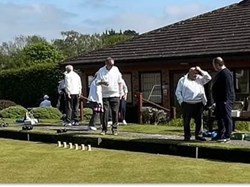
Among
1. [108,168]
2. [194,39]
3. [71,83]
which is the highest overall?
[194,39]

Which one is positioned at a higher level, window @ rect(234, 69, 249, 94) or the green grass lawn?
window @ rect(234, 69, 249, 94)

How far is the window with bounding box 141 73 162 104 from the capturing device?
2606cm

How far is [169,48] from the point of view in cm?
2602

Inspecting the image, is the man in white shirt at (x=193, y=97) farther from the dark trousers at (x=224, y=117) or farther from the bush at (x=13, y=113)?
the bush at (x=13, y=113)

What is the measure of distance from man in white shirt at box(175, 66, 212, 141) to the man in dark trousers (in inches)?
16.7

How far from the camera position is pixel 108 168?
10.7m

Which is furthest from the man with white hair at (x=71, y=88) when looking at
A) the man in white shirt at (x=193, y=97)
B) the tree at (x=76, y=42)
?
the tree at (x=76, y=42)

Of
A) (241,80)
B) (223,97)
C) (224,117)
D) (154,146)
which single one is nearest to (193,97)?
(223,97)

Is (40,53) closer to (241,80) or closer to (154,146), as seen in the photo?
(241,80)

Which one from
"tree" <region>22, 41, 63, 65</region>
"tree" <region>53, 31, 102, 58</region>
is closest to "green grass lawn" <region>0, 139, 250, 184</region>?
"tree" <region>22, 41, 63, 65</region>

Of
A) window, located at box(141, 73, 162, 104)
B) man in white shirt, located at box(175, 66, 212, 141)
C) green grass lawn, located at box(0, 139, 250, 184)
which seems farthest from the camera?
window, located at box(141, 73, 162, 104)

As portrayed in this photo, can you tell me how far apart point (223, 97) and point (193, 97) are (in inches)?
27.6

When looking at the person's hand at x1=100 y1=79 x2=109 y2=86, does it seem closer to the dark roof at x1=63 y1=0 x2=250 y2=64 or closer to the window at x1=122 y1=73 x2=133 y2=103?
the dark roof at x1=63 y1=0 x2=250 y2=64

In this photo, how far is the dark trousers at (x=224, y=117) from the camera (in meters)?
12.4
